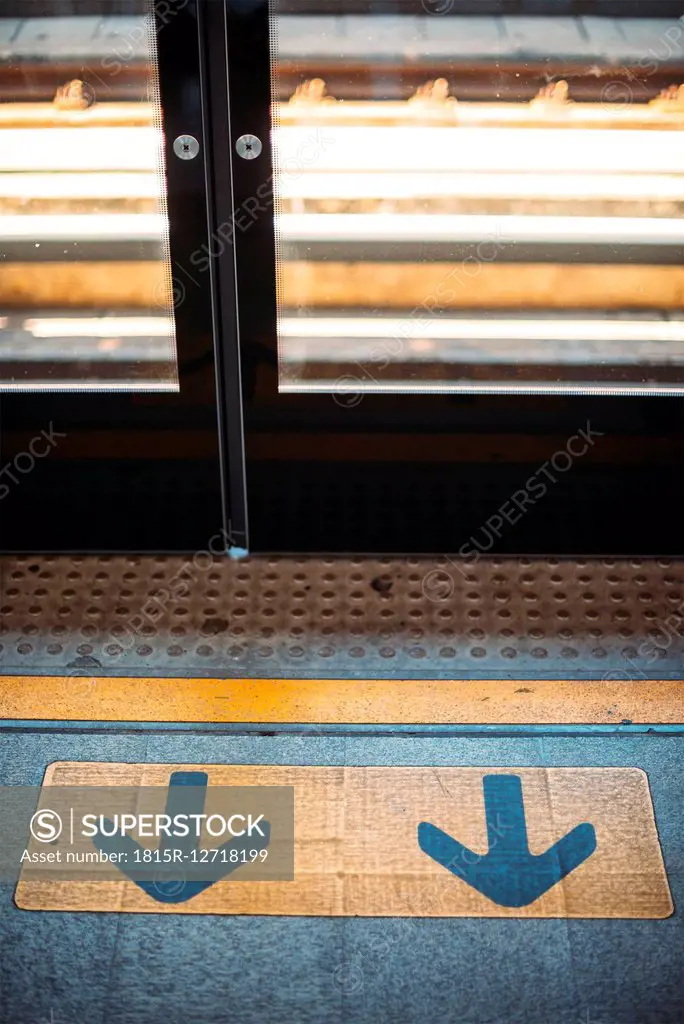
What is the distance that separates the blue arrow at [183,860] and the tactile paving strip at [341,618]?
1.37 ft

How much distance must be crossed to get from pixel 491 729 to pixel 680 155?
1489 mm

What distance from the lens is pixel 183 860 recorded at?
237 centimetres

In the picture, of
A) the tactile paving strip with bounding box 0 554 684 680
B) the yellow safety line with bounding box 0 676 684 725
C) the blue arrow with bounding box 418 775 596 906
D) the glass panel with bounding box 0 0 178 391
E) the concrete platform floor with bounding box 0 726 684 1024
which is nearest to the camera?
the concrete platform floor with bounding box 0 726 684 1024

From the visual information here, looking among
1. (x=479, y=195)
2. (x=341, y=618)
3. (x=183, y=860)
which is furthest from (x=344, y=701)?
(x=479, y=195)

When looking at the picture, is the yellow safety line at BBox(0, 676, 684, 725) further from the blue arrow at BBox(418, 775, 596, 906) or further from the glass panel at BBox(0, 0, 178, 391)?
the glass panel at BBox(0, 0, 178, 391)

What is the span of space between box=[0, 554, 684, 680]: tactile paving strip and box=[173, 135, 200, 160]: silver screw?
1180 millimetres

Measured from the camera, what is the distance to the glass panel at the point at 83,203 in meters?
2.43

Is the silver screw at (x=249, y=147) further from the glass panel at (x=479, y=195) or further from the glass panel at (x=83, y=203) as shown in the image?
the glass panel at (x=83, y=203)

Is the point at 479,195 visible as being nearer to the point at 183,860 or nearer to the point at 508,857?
the point at 508,857

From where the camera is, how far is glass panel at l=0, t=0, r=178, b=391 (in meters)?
2.43

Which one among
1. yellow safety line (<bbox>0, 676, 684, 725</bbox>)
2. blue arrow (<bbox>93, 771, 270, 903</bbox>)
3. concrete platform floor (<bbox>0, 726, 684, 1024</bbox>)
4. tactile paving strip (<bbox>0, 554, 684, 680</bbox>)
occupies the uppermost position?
tactile paving strip (<bbox>0, 554, 684, 680</bbox>)

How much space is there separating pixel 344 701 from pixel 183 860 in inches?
23.3

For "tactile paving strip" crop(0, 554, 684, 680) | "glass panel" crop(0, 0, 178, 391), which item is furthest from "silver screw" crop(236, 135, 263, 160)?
"tactile paving strip" crop(0, 554, 684, 680)

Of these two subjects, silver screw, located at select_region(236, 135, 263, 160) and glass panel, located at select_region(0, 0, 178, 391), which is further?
silver screw, located at select_region(236, 135, 263, 160)
